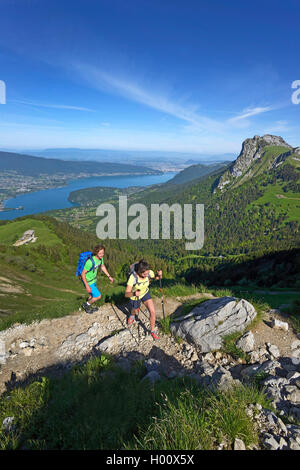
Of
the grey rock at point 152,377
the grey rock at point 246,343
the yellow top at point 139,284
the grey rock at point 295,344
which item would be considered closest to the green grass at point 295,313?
the grey rock at point 295,344

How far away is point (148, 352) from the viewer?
22.2 ft

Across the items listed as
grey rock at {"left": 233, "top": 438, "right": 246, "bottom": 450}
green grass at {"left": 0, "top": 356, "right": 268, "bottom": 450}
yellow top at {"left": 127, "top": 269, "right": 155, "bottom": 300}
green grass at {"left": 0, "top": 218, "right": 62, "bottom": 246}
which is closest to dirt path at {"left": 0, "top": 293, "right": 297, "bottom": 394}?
green grass at {"left": 0, "top": 356, "right": 268, "bottom": 450}

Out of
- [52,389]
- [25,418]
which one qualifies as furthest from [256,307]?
[25,418]

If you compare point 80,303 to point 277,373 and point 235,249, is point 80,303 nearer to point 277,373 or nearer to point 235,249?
point 277,373

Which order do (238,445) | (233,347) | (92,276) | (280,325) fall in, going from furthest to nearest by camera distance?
(92,276)
(280,325)
(233,347)
(238,445)

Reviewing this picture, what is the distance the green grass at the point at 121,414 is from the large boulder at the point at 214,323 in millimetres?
2218

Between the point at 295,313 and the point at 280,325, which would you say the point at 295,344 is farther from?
the point at 295,313

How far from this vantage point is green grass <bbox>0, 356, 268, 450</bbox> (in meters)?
2.91

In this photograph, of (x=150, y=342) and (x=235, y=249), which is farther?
(x=235, y=249)

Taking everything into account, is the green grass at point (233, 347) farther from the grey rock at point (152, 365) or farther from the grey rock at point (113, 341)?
the grey rock at point (113, 341)

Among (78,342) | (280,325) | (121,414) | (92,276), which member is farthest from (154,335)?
(280,325)

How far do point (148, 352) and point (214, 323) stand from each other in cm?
247

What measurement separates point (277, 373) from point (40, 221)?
128478mm

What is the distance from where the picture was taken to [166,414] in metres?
3.15
